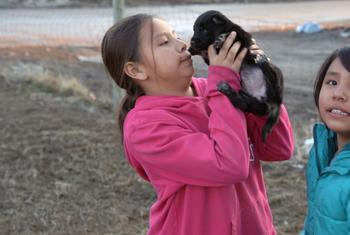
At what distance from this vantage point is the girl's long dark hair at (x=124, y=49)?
206cm

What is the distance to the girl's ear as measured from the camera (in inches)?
81.0

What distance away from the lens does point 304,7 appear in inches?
1041

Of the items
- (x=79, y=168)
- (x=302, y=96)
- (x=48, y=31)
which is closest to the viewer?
(x=79, y=168)

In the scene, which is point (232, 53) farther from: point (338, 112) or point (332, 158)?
point (332, 158)

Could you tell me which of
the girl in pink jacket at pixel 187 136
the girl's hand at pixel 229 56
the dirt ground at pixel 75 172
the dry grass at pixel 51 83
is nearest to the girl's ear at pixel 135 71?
the girl in pink jacket at pixel 187 136

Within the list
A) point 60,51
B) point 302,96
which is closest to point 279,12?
point 60,51

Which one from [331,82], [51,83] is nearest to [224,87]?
[331,82]

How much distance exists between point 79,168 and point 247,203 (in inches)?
133

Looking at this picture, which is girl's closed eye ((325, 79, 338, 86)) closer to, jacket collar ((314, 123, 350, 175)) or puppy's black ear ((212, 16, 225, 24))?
jacket collar ((314, 123, 350, 175))

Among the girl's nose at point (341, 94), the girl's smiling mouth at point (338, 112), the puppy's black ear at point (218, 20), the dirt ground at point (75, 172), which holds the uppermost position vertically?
the puppy's black ear at point (218, 20)

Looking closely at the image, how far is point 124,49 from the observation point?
6.79 feet

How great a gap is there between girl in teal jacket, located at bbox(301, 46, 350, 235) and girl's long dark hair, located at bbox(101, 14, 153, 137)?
0.63 metres

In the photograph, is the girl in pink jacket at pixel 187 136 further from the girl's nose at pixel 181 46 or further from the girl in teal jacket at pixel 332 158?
the girl in teal jacket at pixel 332 158

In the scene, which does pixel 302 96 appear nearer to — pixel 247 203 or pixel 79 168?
pixel 79 168
